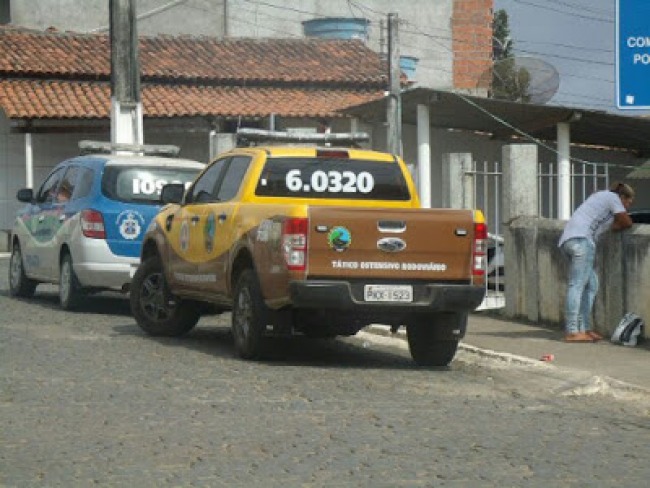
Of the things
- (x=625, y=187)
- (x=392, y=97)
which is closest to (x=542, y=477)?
(x=625, y=187)

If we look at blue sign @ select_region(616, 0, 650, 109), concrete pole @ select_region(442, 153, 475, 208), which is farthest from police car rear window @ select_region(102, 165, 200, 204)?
blue sign @ select_region(616, 0, 650, 109)

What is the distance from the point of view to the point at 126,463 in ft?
27.0

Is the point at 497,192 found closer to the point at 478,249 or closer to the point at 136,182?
the point at 136,182

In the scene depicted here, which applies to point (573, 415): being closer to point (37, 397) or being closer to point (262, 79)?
point (37, 397)

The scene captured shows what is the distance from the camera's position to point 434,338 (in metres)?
13.2

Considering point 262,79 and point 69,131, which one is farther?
point 262,79

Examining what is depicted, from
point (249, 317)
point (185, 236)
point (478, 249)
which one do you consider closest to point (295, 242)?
point (249, 317)

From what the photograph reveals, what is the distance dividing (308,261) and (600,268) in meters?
4.58

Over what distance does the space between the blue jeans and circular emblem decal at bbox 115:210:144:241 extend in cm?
511

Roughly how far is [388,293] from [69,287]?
6.43 m

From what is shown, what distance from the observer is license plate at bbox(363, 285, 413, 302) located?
12.5m

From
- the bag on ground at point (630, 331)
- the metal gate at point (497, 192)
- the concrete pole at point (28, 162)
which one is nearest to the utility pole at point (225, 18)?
the concrete pole at point (28, 162)

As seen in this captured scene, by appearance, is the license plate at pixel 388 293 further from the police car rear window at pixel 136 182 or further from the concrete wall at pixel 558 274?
the police car rear window at pixel 136 182

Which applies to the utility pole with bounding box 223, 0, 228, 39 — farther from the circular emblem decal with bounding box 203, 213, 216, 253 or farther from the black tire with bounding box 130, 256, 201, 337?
the circular emblem decal with bounding box 203, 213, 216, 253
